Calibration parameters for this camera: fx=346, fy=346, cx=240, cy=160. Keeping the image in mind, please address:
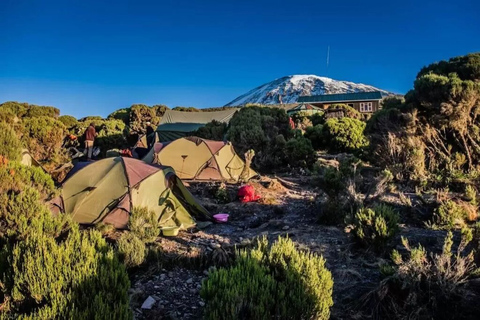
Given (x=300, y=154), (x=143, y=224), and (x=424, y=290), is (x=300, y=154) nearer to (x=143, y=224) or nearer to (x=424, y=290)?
(x=143, y=224)

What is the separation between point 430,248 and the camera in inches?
190

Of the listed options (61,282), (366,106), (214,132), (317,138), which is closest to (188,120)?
(214,132)

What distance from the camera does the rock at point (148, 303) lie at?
11.8ft

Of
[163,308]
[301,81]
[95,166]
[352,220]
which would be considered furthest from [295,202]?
[301,81]

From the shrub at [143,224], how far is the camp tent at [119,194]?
1.12 feet

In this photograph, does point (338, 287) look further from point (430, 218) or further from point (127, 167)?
point (127, 167)

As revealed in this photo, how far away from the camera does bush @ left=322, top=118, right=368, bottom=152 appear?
1762 centimetres

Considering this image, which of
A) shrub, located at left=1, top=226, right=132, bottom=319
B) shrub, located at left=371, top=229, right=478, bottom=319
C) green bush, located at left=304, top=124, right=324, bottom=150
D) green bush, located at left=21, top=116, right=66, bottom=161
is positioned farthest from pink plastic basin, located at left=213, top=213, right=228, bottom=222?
green bush, located at left=304, top=124, right=324, bottom=150

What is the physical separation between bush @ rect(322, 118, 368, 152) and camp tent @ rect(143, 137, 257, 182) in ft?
24.2

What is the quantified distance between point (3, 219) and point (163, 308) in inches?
95.2

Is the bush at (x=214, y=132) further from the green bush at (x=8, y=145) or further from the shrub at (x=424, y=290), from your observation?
the shrub at (x=424, y=290)

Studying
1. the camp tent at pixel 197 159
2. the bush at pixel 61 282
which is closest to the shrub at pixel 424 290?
A: the bush at pixel 61 282

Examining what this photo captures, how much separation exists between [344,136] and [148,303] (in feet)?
52.0

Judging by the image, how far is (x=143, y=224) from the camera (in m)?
5.85
